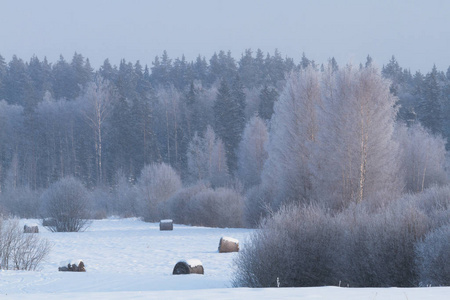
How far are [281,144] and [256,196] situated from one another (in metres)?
4.27

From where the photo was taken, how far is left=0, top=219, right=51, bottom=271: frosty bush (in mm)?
16092

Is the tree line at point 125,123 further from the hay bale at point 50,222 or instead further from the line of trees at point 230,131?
the hay bale at point 50,222

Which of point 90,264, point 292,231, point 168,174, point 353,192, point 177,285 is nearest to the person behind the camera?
point 177,285

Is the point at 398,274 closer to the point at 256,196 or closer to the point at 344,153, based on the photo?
the point at 344,153

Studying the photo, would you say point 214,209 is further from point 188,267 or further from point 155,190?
point 188,267

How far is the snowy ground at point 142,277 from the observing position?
345 inches

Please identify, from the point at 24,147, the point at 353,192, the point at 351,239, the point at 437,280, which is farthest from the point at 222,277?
the point at 24,147

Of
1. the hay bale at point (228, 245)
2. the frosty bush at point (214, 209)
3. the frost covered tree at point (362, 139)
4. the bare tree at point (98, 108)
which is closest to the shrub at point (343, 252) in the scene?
the hay bale at point (228, 245)

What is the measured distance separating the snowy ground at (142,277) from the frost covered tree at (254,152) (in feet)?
63.4

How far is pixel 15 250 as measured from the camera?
53.2 ft

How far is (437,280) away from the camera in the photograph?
37.4 feet

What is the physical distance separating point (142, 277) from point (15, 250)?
426 cm

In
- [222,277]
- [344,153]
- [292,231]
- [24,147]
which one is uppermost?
[24,147]

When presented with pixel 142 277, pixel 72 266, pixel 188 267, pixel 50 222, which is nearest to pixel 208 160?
pixel 50 222
